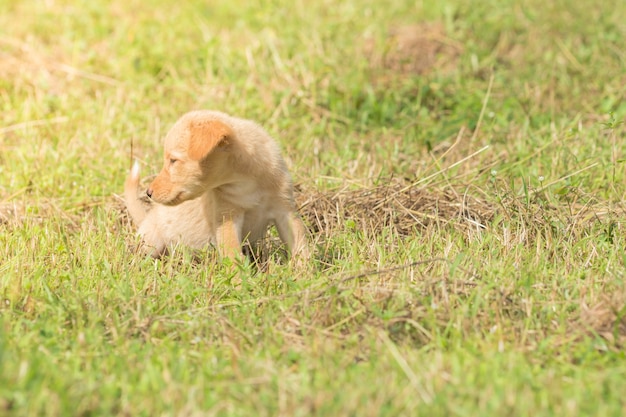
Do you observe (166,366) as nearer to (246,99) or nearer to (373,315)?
(373,315)

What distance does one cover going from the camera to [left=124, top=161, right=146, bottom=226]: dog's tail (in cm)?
563

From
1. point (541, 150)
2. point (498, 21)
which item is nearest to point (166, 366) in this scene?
point (541, 150)

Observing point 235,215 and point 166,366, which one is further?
point 235,215

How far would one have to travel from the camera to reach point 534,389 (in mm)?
3441

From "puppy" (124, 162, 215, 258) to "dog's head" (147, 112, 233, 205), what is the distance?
0.48 m

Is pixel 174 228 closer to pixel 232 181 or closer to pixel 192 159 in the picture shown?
pixel 232 181

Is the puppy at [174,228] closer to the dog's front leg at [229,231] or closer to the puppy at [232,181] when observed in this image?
the puppy at [232,181]

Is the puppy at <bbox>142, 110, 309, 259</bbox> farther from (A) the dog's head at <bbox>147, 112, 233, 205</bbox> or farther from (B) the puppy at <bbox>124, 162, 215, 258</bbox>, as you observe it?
(B) the puppy at <bbox>124, 162, 215, 258</bbox>

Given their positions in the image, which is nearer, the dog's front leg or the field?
the field

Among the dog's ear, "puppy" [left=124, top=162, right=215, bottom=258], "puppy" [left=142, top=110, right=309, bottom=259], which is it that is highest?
the dog's ear

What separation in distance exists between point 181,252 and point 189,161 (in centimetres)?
65

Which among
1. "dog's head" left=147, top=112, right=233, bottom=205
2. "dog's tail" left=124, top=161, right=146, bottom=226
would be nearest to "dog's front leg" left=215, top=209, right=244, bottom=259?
"dog's head" left=147, top=112, right=233, bottom=205

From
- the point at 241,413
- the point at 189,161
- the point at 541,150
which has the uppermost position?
the point at 189,161

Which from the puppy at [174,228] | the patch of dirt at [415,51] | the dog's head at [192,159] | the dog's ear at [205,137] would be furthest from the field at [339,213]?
the dog's ear at [205,137]
